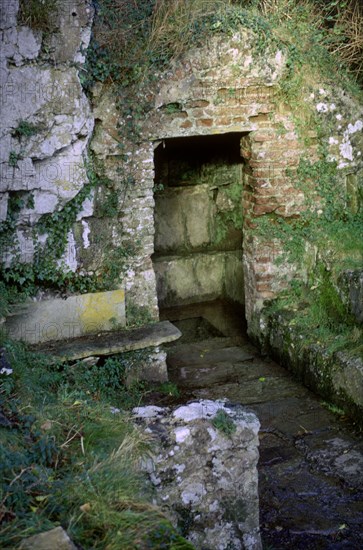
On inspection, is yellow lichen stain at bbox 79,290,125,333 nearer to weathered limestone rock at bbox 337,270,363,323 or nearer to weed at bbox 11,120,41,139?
weed at bbox 11,120,41,139

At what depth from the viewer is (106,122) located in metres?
5.44

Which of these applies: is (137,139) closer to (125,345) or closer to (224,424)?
(125,345)

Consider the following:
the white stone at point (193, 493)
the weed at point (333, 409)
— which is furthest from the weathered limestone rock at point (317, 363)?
the white stone at point (193, 493)

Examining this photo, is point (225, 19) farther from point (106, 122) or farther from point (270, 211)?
point (270, 211)

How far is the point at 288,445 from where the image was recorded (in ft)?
15.6

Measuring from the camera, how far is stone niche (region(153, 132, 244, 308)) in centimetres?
802

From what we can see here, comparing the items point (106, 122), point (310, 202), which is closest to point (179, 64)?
point (106, 122)

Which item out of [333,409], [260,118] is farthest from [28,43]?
[333,409]

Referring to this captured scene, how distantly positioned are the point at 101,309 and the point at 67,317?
31 centimetres

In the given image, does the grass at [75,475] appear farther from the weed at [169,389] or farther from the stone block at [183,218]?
the stone block at [183,218]

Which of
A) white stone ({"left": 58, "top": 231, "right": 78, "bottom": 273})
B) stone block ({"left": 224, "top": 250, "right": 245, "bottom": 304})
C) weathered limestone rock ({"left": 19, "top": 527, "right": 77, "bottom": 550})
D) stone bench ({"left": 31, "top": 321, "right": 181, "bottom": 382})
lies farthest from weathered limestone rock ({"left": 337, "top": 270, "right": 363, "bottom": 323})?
weathered limestone rock ({"left": 19, "top": 527, "right": 77, "bottom": 550})

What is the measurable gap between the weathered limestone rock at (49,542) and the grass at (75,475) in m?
0.06

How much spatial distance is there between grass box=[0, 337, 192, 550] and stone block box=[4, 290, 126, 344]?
1807 mm

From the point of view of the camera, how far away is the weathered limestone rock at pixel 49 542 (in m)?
1.97
